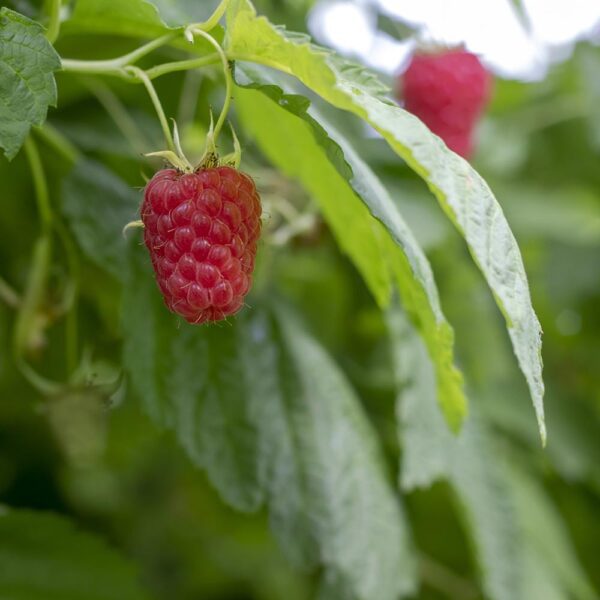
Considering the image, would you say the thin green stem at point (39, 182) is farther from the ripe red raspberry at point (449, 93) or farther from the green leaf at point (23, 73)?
the ripe red raspberry at point (449, 93)

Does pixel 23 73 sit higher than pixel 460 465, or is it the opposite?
pixel 23 73

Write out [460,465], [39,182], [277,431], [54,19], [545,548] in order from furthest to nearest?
[545,548]
[460,465]
[277,431]
[39,182]
[54,19]

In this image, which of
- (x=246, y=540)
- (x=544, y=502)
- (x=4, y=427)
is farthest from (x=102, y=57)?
(x=246, y=540)

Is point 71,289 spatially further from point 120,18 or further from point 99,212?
point 120,18

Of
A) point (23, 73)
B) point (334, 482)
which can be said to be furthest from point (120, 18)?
point (334, 482)

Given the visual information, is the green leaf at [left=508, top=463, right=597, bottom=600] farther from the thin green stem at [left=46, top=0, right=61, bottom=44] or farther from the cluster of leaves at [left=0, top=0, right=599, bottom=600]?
the thin green stem at [left=46, top=0, right=61, bottom=44]

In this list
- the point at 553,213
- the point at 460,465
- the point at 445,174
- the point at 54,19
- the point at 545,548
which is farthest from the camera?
the point at 553,213
